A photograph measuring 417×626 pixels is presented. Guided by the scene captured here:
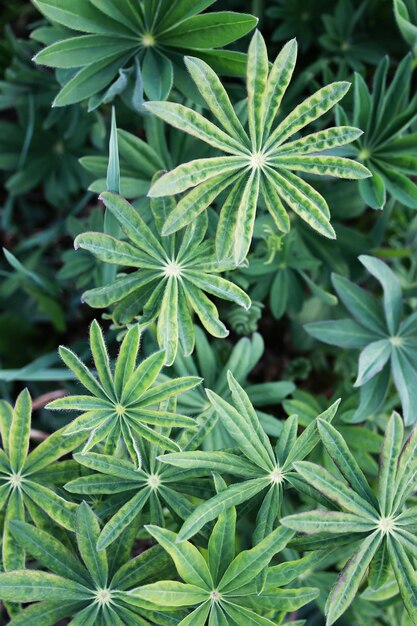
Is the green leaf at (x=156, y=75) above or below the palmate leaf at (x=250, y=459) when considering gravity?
above

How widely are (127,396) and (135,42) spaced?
85cm

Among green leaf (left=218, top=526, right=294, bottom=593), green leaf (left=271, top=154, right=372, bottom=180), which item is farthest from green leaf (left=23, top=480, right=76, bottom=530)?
green leaf (left=271, top=154, right=372, bottom=180)

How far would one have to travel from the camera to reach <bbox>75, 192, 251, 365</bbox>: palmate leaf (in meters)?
1.36

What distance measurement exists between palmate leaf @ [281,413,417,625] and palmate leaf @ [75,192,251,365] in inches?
13.4

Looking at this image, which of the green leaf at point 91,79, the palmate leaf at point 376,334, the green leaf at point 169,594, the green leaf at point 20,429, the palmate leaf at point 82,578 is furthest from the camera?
the palmate leaf at point 376,334

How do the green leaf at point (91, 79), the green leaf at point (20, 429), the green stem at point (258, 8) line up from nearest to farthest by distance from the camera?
the green leaf at point (20, 429)
the green leaf at point (91, 79)
the green stem at point (258, 8)

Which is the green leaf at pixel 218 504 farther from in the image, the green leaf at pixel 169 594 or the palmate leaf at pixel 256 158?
the palmate leaf at pixel 256 158

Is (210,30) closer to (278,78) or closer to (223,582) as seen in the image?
(278,78)

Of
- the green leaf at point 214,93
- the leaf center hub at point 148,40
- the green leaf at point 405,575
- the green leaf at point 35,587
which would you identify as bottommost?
the green leaf at point 405,575

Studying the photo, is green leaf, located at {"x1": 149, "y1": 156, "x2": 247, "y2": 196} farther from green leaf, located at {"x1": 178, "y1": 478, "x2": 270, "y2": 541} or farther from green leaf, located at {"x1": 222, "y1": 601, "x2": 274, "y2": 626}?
green leaf, located at {"x1": 222, "y1": 601, "x2": 274, "y2": 626}

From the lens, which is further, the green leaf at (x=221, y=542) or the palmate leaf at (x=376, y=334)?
the palmate leaf at (x=376, y=334)

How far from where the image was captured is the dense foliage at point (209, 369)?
49.3 inches

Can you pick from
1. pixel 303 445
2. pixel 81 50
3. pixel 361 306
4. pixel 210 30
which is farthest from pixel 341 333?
pixel 81 50

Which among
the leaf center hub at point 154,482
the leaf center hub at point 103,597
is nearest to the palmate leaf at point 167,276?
the leaf center hub at point 154,482
